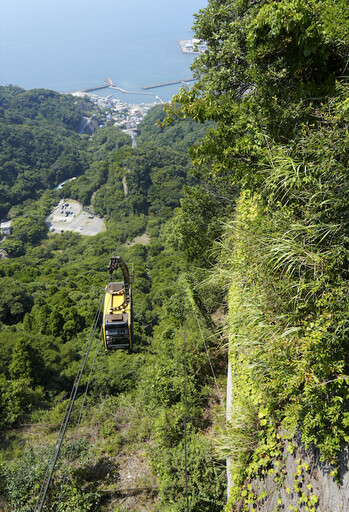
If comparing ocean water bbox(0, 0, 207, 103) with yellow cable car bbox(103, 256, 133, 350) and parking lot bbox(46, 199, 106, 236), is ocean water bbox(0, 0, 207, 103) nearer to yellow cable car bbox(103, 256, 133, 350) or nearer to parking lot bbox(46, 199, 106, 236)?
parking lot bbox(46, 199, 106, 236)

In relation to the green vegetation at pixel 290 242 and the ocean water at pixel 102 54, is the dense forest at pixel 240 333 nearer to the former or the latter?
the green vegetation at pixel 290 242

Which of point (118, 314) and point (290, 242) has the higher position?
point (290, 242)

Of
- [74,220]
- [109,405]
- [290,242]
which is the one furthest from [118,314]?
[74,220]

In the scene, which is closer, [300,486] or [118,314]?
A: [300,486]

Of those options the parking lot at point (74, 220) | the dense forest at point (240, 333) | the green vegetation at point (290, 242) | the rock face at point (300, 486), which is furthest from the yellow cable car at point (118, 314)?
the parking lot at point (74, 220)

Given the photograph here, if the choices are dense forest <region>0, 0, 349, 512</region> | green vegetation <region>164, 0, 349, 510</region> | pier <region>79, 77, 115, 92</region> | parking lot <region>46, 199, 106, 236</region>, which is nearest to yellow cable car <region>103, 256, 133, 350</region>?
dense forest <region>0, 0, 349, 512</region>

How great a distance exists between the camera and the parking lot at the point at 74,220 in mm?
69188

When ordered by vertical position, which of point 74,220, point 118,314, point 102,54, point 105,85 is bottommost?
point 118,314

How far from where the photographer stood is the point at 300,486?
323cm

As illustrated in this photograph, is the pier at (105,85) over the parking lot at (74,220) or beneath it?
over

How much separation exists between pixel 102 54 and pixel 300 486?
7590 inches

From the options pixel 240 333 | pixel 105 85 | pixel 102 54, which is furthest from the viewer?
pixel 102 54

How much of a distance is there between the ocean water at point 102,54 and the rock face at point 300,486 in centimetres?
12675

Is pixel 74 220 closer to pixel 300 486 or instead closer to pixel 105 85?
pixel 300 486
